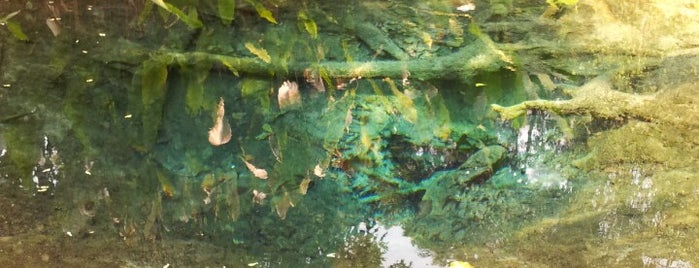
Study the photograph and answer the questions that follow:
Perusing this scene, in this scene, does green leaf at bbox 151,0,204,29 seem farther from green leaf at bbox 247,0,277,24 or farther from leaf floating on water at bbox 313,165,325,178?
leaf floating on water at bbox 313,165,325,178

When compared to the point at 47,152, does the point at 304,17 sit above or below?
above

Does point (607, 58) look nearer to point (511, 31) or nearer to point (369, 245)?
point (511, 31)

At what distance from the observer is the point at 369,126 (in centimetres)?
125

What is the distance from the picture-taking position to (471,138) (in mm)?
1253

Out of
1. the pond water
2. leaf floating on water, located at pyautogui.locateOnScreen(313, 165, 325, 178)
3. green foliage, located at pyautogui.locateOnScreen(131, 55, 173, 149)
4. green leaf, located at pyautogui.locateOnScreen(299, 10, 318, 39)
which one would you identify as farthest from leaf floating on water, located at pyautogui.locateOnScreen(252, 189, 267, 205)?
green leaf, located at pyautogui.locateOnScreen(299, 10, 318, 39)

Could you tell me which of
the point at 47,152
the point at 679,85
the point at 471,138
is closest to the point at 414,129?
the point at 471,138

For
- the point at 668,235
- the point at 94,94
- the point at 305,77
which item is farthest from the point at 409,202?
the point at 94,94

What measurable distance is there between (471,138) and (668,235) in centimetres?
48

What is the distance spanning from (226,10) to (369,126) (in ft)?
1.32

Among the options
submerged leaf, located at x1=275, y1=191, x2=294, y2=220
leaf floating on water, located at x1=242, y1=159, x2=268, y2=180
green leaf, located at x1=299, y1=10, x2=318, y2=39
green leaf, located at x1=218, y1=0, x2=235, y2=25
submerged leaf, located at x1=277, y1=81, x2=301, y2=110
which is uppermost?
green leaf, located at x1=218, y1=0, x2=235, y2=25

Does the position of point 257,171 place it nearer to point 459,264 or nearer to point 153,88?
point 153,88

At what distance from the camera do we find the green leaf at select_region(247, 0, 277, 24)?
124 centimetres

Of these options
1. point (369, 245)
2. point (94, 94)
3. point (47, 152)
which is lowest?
point (369, 245)

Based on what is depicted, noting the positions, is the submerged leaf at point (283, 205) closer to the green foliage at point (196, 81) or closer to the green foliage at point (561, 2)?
the green foliage at point (196, 81)
